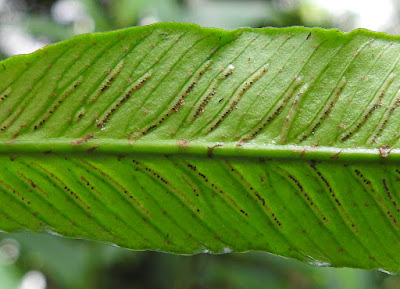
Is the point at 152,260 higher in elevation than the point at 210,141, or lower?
lower

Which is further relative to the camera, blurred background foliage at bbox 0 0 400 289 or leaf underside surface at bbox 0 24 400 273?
blurred background foliage at bbox 0 0 400 289

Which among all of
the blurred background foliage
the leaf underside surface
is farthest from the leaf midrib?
the blurred background foliage

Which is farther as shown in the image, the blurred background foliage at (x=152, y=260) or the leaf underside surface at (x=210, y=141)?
the blurred background foliage at (x=152, y=260)

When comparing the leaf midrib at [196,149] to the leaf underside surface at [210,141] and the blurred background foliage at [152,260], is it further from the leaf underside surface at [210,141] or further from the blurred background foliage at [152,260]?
the blurred background foliage at [152,260]

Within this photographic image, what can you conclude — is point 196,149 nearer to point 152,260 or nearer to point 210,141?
point 210,141

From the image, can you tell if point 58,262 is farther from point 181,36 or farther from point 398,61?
point 398,61

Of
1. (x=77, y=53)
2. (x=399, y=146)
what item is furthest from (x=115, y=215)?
(x=399, y=146)

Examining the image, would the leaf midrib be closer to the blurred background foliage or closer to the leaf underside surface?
the leaf underside surface

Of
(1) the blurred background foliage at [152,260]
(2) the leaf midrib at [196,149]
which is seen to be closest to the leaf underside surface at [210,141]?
(2) the leaf midrib at [196,149]

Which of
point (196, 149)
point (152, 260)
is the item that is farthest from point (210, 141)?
point (152, 260)
